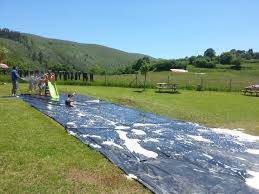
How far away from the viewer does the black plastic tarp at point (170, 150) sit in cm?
725

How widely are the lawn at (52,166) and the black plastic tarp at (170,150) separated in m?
0.38

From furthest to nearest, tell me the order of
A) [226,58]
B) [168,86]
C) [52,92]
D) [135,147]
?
[226,58]
[168,86]
[52,92]
[135,147]

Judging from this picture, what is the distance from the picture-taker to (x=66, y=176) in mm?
7191

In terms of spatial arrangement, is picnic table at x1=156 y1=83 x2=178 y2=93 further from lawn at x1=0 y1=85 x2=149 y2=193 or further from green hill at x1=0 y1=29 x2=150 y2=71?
green hill at x1=0 y1=29 x2=150 y2=71

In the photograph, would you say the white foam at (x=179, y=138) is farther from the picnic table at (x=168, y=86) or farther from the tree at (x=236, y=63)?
the tree at (x=236, y=63)

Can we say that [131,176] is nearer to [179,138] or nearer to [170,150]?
[170,150]

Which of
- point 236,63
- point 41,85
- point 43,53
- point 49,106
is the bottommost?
point 49,106

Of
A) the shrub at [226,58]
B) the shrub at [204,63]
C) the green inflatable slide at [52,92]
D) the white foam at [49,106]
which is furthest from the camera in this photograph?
the shrub at [226,58]

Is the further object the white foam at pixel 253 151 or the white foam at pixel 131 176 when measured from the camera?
the white foam at pixel 253 151

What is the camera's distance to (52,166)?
25.4 feet

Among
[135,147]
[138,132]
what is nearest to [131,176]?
[135,147]

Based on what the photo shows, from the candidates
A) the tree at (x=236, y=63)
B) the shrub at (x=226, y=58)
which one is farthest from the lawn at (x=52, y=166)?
the shrub at (x=226, y=58)

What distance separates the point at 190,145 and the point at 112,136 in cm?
222

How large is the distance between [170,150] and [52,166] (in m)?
3.16
